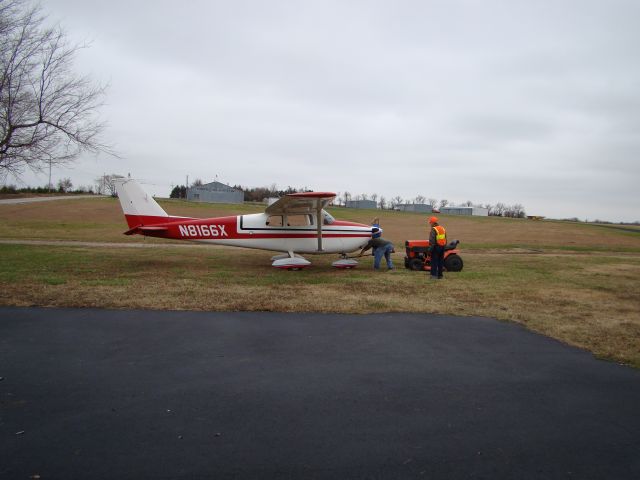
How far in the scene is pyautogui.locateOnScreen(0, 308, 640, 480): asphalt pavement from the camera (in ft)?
10.2

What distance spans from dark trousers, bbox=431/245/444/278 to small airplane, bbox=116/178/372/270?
2.84 metres

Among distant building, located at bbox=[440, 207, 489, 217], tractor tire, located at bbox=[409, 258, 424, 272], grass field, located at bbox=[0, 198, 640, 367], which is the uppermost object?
distant building, located at bbox=[440, 207, 489, 217]

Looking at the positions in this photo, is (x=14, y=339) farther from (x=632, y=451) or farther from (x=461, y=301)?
(x=461, y=301)

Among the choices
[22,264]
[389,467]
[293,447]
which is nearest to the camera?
[389,467]

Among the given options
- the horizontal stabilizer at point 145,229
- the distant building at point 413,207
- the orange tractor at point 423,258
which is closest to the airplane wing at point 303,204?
the orange tractor at point 423,258

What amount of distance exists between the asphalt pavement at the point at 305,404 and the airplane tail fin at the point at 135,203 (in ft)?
26.0

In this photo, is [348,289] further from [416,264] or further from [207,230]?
[207,230]

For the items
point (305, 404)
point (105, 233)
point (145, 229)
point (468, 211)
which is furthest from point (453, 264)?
point (468, 211)

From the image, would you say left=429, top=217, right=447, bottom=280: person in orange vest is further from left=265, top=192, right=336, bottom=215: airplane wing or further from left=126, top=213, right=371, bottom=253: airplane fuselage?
left=265, top=192, right=336, bottom=215: airplane wing

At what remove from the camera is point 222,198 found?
83.1 m

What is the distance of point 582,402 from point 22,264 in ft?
47.7

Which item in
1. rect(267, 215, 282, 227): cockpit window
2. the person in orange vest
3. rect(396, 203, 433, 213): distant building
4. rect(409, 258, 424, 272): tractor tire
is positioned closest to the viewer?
the person in orange vest

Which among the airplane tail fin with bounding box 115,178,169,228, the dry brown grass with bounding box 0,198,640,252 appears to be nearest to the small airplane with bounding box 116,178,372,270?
the airplane tail fin with bounding box 115,178,169,228

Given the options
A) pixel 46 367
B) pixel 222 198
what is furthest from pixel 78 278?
pixel 222 198
